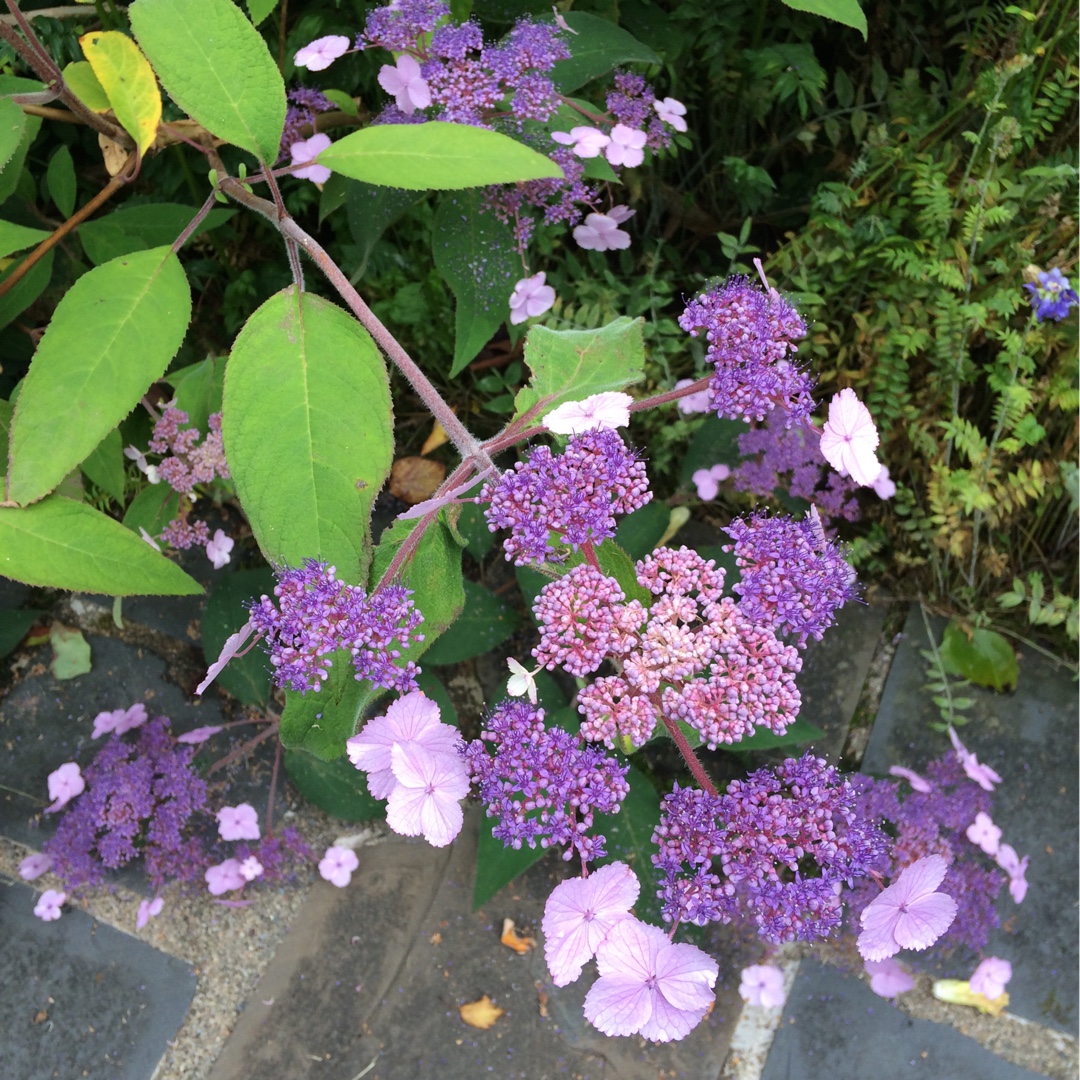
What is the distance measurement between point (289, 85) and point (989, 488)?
140cm

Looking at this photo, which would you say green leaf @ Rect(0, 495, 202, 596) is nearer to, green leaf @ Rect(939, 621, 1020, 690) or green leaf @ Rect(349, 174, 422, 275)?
green leaf @ Rect(349, 174, 422, 275)

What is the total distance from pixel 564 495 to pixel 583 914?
0.42 m

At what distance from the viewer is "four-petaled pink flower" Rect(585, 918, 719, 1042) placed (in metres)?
0.94

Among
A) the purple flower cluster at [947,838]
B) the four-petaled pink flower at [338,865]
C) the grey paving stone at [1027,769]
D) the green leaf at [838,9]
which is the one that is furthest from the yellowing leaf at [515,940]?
the green leaf at [838,9]

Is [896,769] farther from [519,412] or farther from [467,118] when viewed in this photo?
[467,118]

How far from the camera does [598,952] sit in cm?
95

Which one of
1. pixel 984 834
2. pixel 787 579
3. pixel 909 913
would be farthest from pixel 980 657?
pixel 787 579

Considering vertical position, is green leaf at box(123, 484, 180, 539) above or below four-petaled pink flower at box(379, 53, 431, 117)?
below

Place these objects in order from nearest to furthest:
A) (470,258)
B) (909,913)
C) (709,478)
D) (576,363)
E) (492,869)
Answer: (909,913) → (576,363) → (470,258) → (492,869) → (709,478)

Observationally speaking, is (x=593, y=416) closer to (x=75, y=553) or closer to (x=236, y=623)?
(x=75, y=553)

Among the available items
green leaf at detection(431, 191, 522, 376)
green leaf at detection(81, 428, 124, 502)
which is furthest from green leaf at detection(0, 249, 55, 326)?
green leaf at detection(431, 191, 522, 376)

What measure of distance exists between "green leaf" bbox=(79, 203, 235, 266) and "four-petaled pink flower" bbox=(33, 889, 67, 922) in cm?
107

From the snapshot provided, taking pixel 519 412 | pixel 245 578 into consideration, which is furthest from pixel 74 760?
pixel 519 412

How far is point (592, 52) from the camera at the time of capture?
1.45m
